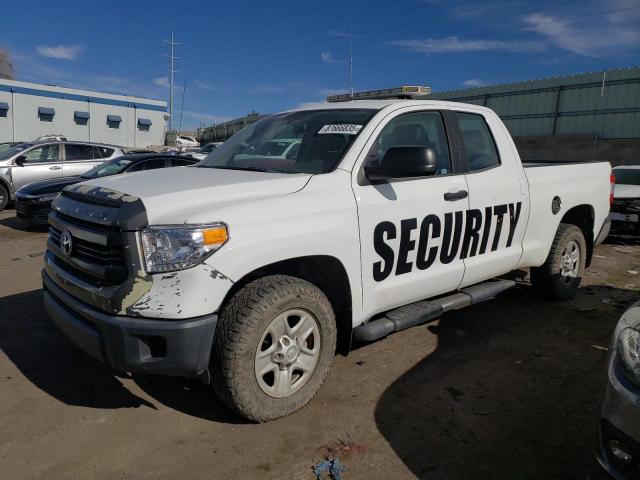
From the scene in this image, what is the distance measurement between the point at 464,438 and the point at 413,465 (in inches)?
16.4

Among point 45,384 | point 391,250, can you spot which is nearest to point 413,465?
point 391,250

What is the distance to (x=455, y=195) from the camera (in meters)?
3.76

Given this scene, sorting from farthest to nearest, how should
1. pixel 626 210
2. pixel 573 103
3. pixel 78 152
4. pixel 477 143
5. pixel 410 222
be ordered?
pixel 573 103 < pixel 78 152 < pixel 626 210 < pixel 477 143 < pixel 410 222

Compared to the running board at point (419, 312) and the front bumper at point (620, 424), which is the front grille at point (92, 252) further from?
the front bumper at point (620, 424)

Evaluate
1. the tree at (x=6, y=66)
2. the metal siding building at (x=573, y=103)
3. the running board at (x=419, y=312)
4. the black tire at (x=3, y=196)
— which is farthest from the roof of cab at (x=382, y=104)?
the tree at (x=6, y=66)

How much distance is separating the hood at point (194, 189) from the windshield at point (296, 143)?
0.22 metres

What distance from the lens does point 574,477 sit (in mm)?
2582

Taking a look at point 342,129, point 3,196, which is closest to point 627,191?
point 342,129

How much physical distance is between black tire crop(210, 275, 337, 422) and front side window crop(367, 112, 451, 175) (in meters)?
1.21

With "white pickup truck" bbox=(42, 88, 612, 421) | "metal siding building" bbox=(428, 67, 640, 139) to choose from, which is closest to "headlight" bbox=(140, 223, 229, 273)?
"white pickup truck" bbox=(42, 88, 612, 421)

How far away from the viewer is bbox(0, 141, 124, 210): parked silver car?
11.9 m

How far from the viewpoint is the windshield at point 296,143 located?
344cm

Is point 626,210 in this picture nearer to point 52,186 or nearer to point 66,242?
point 66,242

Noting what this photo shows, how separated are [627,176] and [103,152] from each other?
1177 centimetres
